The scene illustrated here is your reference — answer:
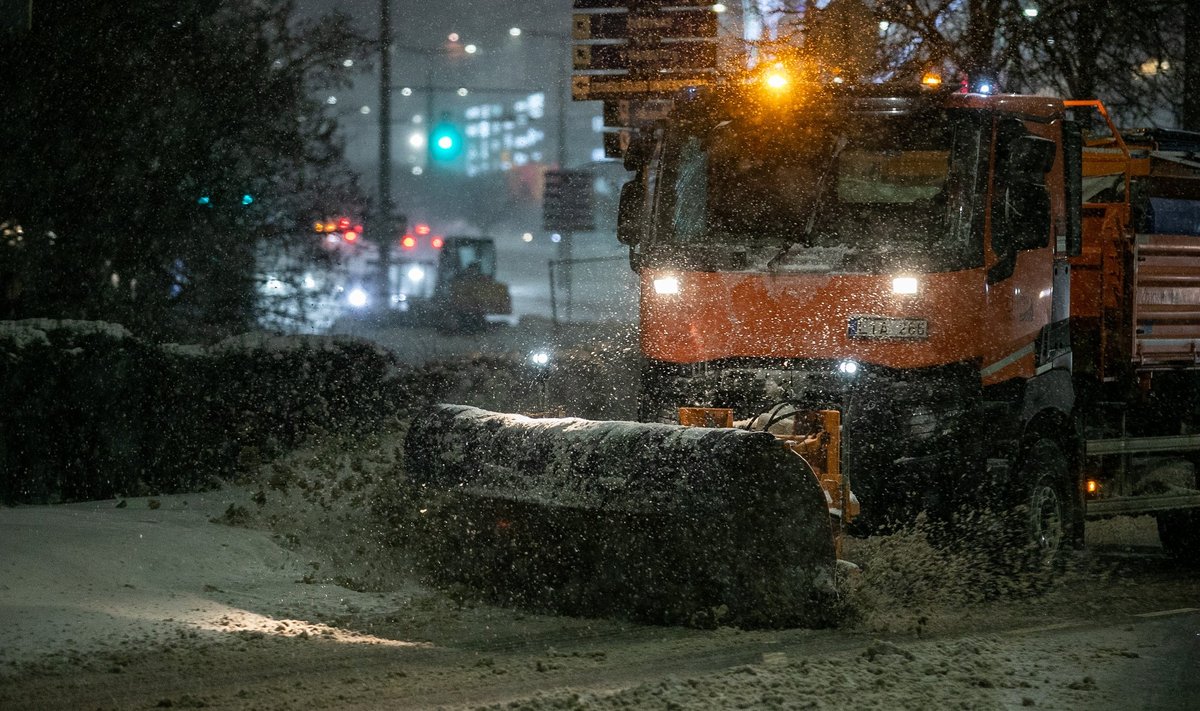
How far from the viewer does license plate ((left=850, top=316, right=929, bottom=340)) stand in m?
7.89

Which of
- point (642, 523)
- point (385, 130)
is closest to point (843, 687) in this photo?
point (642, 523)

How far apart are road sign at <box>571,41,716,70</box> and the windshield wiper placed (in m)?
7.14

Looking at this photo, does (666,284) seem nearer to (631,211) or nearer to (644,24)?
(631,211)

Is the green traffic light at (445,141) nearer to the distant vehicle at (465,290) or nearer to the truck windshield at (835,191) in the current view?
the distant vehicle at (465,290)

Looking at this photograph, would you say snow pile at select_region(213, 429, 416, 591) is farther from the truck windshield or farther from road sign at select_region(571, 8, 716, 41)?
road sign at select_region(571, 8, 716, 41)

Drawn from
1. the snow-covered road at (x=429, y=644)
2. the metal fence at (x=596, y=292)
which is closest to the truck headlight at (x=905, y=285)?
the snow-covered road at (x=429, y=644)

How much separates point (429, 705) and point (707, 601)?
1.86m

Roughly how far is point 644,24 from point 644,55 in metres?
0.51

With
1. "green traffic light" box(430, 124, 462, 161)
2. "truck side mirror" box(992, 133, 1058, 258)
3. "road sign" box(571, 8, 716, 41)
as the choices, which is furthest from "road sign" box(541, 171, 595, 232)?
"truck side mirror" box(992, 133, 1058, 258)

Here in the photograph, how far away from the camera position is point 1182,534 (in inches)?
443

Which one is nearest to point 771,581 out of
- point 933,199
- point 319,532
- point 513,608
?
point 513,608

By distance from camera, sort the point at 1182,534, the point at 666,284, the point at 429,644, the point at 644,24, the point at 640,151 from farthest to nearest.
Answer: the point at 644,24 → the point at 1182,534 → the point at 640,151 → the point at 666,284 → the point at 429,644

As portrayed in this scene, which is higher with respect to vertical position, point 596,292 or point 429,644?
point 596,292

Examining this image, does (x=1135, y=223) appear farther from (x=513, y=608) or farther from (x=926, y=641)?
(x=513, y=608)
